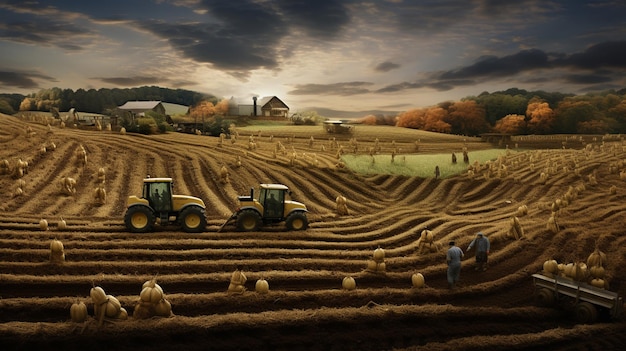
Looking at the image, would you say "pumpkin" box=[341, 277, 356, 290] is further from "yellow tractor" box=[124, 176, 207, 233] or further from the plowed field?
"yellow tractor" box=[124, 176, 207, 233]

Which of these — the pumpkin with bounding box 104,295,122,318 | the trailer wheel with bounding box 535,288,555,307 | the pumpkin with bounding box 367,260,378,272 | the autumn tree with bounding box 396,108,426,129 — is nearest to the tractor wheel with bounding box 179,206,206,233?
the pumpkin with bounding box 367,260,378,272

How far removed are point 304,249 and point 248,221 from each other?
2.51 meters

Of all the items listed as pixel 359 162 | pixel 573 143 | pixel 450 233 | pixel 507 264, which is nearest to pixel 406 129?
pixel 359 162

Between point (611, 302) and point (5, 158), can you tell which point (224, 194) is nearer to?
point (5, 158)

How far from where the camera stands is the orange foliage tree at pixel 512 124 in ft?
80.9

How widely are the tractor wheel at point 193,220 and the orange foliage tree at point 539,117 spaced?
18.2 meters

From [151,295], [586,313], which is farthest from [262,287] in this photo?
[586,313]

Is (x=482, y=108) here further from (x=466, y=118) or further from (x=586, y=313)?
(x=586, y=313)

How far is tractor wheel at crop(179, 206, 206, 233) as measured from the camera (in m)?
14.9

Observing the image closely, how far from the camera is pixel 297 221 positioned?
52.2 feet

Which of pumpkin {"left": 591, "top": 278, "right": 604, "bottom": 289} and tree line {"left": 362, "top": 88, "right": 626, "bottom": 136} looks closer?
pumpkin {"left": 591, "top": 278, "right": 604, "bottom": 289}

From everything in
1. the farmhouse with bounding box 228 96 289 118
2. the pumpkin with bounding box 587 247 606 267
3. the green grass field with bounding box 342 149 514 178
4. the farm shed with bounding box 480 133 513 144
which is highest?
the farmhouse with bounding box 228 96 289 118

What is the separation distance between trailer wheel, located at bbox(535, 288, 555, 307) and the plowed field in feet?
0.97

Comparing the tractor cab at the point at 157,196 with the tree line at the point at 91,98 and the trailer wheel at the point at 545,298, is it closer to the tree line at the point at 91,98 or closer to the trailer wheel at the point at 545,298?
the trailer wheel at the point at 545,298
